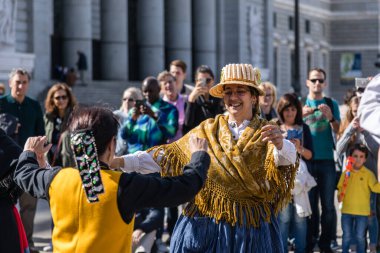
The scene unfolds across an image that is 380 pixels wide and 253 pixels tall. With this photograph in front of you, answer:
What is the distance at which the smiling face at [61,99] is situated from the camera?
34.4 feet

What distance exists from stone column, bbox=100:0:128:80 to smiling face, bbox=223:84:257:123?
111 ft

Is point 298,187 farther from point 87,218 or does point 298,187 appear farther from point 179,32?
point 179,32

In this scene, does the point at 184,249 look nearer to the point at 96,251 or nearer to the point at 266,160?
the point at 266,160

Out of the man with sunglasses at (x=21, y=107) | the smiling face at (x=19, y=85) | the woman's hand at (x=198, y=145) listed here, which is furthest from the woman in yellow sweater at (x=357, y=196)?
the woman's hand at (x=198, y=145)

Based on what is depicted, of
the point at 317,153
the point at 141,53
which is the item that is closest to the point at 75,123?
the point at 317,153

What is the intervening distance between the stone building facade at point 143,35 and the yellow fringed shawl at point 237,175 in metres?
22.0

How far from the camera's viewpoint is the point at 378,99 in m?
3.95

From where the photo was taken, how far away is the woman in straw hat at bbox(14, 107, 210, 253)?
430 centimetres

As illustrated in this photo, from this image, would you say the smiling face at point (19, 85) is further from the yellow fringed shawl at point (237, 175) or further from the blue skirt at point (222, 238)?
the blue skirt at point (222, 238)

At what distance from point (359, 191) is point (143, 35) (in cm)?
3332

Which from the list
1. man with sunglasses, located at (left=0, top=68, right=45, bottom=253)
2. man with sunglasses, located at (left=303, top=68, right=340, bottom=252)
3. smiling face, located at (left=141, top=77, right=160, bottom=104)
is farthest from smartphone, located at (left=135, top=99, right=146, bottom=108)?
man with sunglasses, located at (left=303, top=68, right=340, bottom=252)

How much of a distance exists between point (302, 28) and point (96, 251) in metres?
60.1

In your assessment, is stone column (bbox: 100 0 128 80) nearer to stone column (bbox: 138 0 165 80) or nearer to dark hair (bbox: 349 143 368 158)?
stone column (bbox: 138 0 165 80)

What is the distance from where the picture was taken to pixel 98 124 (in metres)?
4.40
